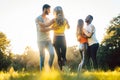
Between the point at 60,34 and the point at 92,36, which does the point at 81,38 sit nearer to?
the point at 92,36

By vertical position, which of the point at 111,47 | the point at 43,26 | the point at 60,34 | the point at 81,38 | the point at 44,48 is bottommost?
the point at 111,47

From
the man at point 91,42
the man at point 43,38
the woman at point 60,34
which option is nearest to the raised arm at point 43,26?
the man at point 43,38

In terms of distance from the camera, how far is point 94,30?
36.1 ft

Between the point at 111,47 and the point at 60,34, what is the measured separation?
5707cm

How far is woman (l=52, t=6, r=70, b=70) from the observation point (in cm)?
970

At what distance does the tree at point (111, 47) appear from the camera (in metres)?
63.7

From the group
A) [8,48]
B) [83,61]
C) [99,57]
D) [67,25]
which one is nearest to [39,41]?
[67,25]

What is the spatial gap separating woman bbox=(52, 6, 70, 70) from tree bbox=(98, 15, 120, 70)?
5307 cm

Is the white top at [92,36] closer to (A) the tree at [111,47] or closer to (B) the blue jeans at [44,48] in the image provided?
(B) the blue jeans at [44,48]

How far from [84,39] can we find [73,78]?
157 inches

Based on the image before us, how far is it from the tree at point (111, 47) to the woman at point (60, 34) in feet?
174

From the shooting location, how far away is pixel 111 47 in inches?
2601

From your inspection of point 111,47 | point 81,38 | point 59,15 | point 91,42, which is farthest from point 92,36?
point 111,47

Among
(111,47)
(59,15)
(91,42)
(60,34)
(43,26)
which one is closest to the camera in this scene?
(43,26)
